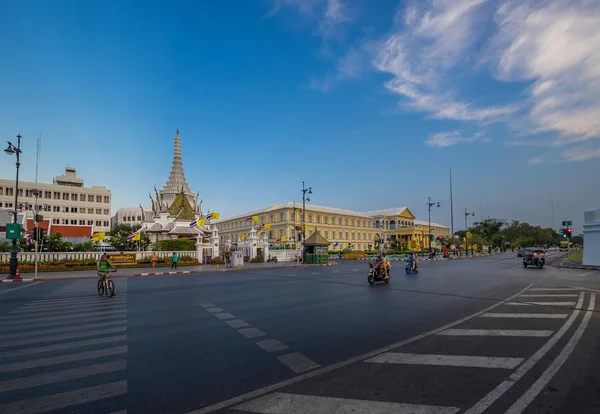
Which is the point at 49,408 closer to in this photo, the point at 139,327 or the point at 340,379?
the point at 340,379

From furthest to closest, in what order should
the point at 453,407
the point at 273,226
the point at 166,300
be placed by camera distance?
the point at 273,226, the point at 166,300, the point at 453,407

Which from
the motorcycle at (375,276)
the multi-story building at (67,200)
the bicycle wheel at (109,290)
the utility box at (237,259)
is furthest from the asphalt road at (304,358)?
the multi-story building at (67,200)

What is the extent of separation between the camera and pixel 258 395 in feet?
14.1

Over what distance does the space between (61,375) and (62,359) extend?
0.89 meters

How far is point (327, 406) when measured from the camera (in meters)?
3.97

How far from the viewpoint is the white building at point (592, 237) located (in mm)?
27203

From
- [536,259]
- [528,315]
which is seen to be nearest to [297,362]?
[528,315]

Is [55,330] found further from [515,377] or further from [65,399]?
[515,377]

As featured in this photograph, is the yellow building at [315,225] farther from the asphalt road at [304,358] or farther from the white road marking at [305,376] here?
the white road marking at [305,376]

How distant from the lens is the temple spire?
214 ft

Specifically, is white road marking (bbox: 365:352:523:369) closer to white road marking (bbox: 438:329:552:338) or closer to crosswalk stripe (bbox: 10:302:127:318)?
white road marking (bbox: 438:329:552:338)

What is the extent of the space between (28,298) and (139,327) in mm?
8856

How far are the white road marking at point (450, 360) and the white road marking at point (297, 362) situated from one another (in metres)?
0.97

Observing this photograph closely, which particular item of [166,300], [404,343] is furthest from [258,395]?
[166,300]
